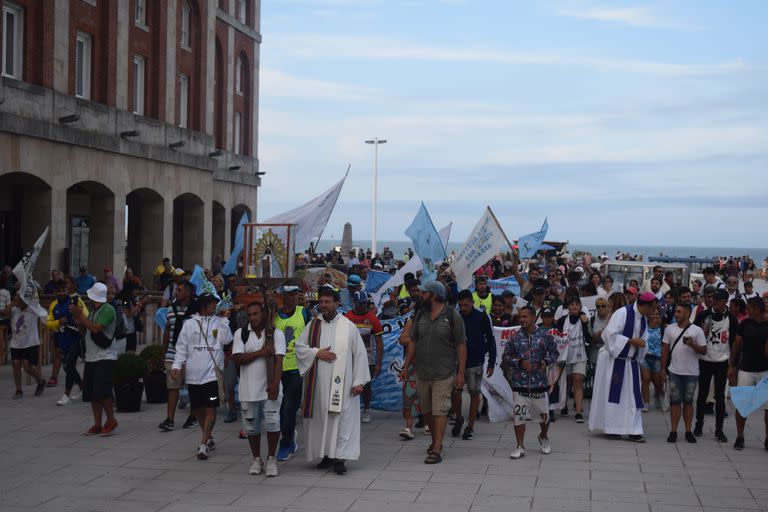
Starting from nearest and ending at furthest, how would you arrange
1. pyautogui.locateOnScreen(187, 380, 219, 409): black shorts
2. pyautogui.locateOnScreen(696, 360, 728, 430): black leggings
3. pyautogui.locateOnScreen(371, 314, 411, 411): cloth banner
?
pyautogui.locateOnScreen(187, 380, 219, 409): black shorts, pyautogui.locateOnScreen(696, 360, 728, 430): black leggings, pyautogui.locateOnScreen(371, 314, 411, 411): cloth banner

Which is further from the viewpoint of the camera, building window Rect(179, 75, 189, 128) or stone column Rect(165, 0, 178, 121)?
building window Rect(179, 75, 189, 128)

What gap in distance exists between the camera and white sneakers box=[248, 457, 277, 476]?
975 cm

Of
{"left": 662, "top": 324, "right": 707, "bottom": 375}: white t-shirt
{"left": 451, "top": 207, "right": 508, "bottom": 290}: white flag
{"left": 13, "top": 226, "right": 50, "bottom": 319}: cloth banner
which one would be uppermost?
{"left": 451, "top": 207, "right": 508, "bottom": 290}: white flag

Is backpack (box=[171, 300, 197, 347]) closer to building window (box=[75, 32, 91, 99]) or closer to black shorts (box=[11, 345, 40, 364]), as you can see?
black shorts (box=[11, 345, 40, 364])

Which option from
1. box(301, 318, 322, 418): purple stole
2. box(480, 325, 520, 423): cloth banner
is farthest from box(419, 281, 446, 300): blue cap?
box(480, 325, 520, 423): cloth banner

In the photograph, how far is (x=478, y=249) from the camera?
720 inches

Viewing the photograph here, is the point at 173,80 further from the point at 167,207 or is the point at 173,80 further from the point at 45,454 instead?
the point at 45,454

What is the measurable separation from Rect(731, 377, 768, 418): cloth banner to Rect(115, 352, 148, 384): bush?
7.64m

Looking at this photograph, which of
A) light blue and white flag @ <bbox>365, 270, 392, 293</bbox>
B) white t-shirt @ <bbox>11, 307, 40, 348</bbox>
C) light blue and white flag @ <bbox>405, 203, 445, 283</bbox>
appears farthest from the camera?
light blue and white flag @ <bbox>405, 203, 445, 283</bbox>

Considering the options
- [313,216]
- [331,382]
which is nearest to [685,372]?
[331,382]

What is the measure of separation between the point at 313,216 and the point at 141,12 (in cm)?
1351

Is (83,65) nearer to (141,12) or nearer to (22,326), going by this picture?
(141,12)

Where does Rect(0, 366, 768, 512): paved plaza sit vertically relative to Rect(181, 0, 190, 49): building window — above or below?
below

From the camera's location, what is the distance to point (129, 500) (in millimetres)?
8719
